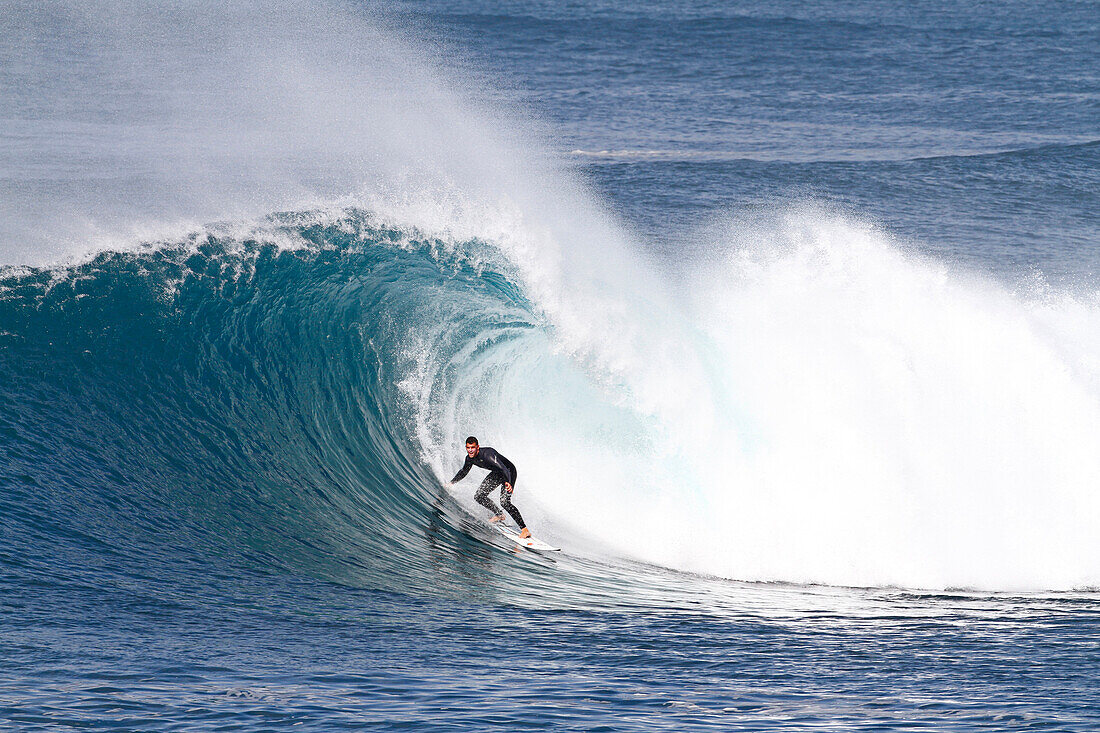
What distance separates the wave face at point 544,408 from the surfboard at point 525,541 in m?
0.26

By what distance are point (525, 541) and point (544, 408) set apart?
255 centimetres

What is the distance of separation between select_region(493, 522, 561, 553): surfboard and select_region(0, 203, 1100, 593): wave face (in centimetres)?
26

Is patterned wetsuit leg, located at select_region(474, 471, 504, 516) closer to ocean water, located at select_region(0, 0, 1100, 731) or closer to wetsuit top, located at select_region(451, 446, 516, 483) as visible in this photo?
wetsuit top, located at select_region(451, 446, 516, 483)

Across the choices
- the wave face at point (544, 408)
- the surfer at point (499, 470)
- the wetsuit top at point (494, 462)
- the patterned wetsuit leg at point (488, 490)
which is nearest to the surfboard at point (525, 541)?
the surfer at point (499, 470)

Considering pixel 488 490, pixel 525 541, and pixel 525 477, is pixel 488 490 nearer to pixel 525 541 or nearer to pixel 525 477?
pixel 525 541

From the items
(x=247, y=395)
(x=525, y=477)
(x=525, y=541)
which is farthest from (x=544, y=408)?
(x=247, y=395)

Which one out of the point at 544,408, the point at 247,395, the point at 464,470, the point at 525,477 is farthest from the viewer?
the point at 544,408

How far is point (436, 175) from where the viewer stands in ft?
70.9

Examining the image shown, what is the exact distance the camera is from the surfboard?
10.4 m

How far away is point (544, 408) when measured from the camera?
12656mm

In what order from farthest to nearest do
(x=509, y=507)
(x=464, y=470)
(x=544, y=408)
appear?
(x=544, y=408) → (x=464, y=470) → (x=509, y=507)

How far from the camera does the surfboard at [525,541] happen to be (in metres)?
10.4

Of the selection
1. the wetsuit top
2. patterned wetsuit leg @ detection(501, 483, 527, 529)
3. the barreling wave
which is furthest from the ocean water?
the wetsuit top

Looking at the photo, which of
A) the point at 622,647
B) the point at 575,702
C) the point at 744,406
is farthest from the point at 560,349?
the point at 575,702
